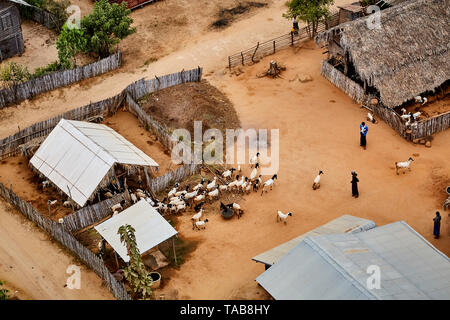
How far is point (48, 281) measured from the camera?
2536 centimetres

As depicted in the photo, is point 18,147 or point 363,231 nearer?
point 363,231

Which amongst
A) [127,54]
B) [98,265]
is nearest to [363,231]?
[98,265]

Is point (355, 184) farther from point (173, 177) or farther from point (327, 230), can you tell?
point (173, 177)

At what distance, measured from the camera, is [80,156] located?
29.6 metres

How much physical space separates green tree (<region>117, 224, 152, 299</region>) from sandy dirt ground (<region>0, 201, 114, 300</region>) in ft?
5.77

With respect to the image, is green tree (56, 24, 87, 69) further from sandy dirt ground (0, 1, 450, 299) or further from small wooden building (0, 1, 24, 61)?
small wooden building (0, 1, 24, 61)

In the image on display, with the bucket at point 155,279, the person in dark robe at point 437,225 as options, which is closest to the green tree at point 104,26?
the bucket at point 155,279

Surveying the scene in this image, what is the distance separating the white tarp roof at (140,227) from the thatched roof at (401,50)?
13.4m

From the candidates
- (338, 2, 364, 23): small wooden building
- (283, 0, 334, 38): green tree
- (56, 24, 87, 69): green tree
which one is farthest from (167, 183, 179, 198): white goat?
(338, 2, 364, 23): small wooden building

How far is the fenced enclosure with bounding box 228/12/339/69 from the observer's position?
39309 millimetres

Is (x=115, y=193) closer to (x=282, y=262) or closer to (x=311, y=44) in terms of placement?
(x=282, y=262)

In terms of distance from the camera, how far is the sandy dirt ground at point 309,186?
2558cm

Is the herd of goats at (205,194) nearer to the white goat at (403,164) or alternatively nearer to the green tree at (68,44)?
the white goat at (403,164)
